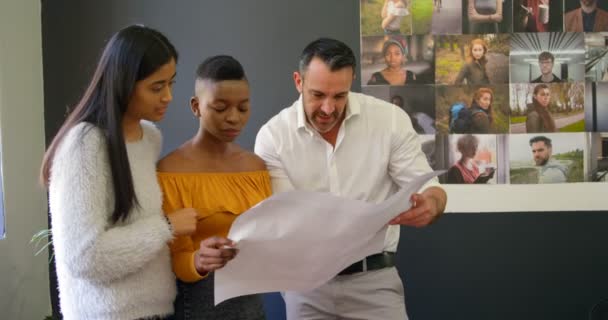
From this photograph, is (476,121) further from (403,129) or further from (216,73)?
(216,73)

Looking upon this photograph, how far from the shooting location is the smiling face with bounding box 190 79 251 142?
136cm

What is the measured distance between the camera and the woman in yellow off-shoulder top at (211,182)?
1.28 metres

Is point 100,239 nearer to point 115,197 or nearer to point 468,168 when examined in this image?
point 115,197

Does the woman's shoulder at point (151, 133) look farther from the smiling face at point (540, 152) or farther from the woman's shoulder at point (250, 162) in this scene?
the smiling face at point (540, 152)

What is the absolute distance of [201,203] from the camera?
1.28m

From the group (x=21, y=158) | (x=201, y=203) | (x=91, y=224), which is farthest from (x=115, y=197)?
(x=21, y=158)

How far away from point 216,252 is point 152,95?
1.09ft

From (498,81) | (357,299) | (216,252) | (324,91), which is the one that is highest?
(498,81)

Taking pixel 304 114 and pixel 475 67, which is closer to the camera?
pixel 304 114

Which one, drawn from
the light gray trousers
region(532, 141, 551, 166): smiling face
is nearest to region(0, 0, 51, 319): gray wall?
the light gray trousers

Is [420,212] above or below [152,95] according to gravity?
below

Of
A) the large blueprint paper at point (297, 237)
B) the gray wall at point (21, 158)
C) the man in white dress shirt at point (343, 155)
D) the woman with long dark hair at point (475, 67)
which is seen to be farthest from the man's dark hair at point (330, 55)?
the gray wall at point (21, 158)

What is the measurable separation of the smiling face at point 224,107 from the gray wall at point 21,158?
1.24 meters

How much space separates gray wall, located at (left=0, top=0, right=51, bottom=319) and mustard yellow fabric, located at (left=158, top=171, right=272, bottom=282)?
125cm
